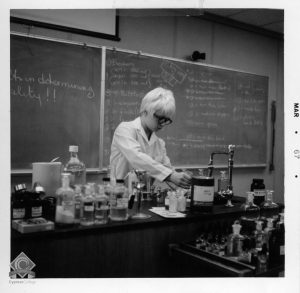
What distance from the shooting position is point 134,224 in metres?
1.16

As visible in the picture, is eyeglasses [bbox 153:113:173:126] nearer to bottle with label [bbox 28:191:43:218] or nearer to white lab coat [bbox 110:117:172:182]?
white lab coat [bbox 110:117:172:182]

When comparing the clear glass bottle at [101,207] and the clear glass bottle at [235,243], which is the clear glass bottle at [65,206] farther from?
the clear glass bottle at [235,243]

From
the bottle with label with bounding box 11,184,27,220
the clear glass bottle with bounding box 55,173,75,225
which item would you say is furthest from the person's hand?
the bottle with label with bounding box 11,184,27,220

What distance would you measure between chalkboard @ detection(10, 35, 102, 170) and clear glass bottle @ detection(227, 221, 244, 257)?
4.63 feet

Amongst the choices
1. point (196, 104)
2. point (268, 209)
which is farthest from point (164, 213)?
point (196, 104)

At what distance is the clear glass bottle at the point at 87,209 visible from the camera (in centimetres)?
111

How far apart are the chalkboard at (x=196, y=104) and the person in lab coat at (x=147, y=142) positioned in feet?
2.05

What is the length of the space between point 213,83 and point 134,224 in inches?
A: 83.9

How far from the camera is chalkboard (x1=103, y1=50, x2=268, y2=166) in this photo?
8.26 feet

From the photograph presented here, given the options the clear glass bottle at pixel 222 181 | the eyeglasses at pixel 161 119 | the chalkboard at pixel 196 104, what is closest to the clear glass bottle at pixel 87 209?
the clear glass bottle at pixel 222 181

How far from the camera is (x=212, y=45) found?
10.1ft

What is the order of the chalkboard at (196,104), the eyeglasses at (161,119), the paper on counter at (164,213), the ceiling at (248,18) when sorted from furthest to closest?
the ceiling at (248,18)
the chalkboard at (196,104)
the eyeglasses at (161,119)
the paper on counter at (164,213)
